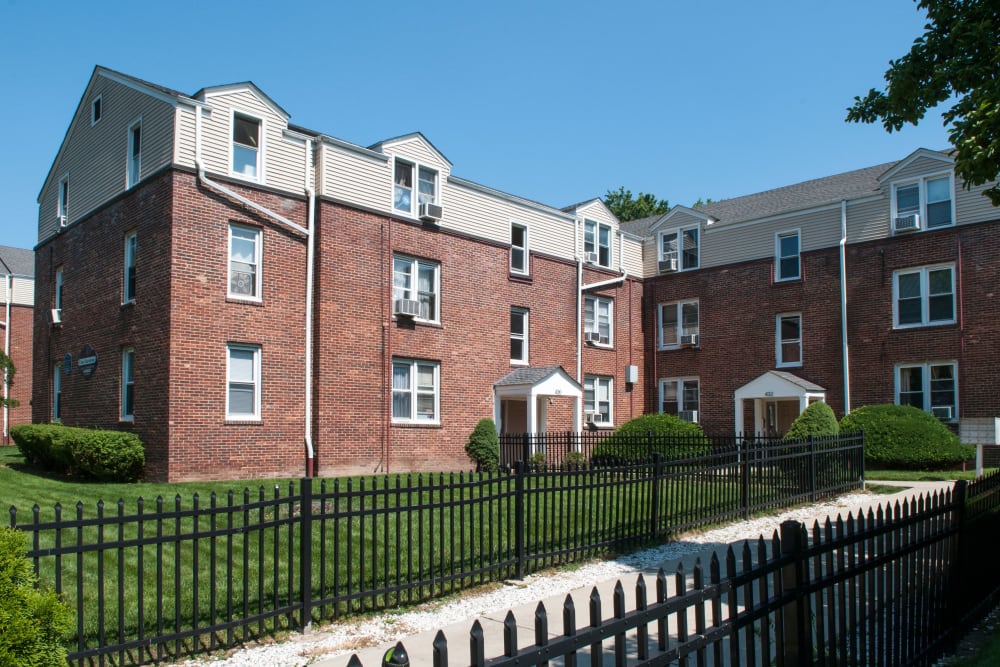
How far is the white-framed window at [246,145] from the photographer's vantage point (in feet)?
61.8

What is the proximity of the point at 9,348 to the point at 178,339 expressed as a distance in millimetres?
22260

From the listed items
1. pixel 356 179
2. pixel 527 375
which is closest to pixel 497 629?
pixel 356 179

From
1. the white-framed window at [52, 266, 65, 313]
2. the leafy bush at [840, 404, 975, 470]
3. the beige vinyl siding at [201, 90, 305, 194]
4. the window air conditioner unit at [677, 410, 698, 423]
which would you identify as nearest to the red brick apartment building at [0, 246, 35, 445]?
the white-framed window at [52, 266, 65, 313]

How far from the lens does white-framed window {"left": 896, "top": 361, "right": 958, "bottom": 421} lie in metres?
24.0

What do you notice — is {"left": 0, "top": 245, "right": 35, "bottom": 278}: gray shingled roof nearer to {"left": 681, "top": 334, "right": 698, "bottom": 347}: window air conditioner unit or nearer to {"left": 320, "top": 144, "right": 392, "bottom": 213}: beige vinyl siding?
{"left": 320, "top": 144, "right": 392, "bottom": 213}: beige vinyl siding

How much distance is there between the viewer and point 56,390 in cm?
2361

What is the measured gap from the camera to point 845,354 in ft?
86.2

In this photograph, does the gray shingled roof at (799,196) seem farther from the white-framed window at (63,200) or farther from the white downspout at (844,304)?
the white-framed window at (63,200)

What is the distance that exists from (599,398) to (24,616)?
1036 inches

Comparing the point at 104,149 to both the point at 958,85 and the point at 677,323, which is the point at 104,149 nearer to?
the point at 958,85

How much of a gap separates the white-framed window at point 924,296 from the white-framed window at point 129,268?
22922mm

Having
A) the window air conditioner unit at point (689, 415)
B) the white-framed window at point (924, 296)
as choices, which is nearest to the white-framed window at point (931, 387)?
the white-framed window at point (924, 296)

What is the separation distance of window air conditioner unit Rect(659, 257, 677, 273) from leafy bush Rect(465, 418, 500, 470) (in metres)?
12.3

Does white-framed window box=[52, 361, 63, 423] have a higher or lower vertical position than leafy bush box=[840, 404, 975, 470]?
higher
